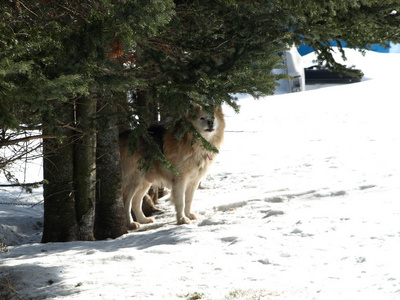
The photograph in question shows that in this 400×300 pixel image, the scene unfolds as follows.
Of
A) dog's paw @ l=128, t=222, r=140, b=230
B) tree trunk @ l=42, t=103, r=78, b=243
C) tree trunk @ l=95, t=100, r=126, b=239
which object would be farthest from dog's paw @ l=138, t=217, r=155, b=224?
tree trunk @ l=42, t=103, r=78, b=243

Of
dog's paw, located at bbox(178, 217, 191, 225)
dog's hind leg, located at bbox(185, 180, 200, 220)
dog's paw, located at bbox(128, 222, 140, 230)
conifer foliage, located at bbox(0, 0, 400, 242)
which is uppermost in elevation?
conifer foliage, located at bbox(0, 0, 400, 242)

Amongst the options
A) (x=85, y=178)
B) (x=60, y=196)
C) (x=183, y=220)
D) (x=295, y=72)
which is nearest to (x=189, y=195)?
(x=183, y=220)

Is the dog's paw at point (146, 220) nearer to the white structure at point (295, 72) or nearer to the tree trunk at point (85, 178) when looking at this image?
the tree trunk at point (85, 178)

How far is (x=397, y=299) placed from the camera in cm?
385

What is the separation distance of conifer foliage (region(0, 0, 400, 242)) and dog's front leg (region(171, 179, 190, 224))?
0.97m

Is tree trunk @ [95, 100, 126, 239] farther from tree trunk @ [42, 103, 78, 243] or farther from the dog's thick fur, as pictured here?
tree trunk @ [42, 103, 78, 243]

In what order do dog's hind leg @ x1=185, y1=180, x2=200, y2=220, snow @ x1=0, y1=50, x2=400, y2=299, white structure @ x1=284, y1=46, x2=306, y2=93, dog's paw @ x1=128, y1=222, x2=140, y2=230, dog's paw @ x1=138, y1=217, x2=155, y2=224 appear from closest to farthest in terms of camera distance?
snow @ x1=0, y1=50, x2=400, y2=299 → dog's paw @ x1=128, y1=222, x2=140, y2=230 → dog's hind leg @ x1=185, y1=180, x2=200, y2=220 → dog's paw @ x1=138, y1=217, x2=155, y2=224 → white structure @ x1=284, y1=46, x2=306, y2=93

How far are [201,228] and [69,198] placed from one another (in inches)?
81.9

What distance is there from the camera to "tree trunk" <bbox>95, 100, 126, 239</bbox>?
7.91 meters

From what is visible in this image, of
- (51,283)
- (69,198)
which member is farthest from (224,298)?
(69,198)

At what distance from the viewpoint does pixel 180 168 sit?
8.41 meters

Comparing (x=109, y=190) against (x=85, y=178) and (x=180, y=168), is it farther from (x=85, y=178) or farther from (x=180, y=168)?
(x=180, y=168)

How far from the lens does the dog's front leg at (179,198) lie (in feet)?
27.4

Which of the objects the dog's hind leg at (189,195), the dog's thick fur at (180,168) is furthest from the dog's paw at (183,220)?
the dog's hind leg at (189,195)
